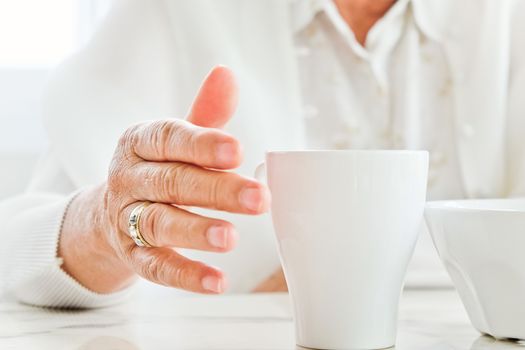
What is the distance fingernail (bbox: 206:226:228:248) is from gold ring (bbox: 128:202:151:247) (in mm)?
123

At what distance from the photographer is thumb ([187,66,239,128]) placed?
69 cm

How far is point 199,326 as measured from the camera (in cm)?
72

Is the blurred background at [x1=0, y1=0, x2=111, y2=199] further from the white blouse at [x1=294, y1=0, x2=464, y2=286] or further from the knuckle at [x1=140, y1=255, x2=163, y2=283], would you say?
the knuckle at [x1=140, y1=255, x2=163, y2=283]

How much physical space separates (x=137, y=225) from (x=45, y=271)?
0.24 metres

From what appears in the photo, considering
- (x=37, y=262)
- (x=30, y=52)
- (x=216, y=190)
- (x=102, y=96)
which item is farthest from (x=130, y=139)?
(x=30, y=52)

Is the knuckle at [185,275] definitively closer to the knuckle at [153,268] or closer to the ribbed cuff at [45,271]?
the knuckle at [153,268]

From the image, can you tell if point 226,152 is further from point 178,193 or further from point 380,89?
point 380,89

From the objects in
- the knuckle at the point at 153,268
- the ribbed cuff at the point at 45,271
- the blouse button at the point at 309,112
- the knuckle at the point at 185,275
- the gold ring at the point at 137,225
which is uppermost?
the gold ring at the point at 137,225

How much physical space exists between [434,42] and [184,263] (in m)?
0.80

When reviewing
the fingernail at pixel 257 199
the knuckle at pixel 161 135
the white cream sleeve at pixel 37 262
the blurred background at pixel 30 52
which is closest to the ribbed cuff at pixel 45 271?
the white cream sleeve at pixel 37 262

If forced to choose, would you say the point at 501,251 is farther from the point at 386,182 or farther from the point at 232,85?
the point at 232,85

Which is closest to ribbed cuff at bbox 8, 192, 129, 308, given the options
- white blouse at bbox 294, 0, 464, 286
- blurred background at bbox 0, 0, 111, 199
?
white blouse at bbox 294, 0, 464, 286

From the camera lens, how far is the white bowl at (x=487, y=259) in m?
0.57

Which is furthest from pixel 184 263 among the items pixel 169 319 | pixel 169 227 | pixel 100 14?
pixel 100 14
